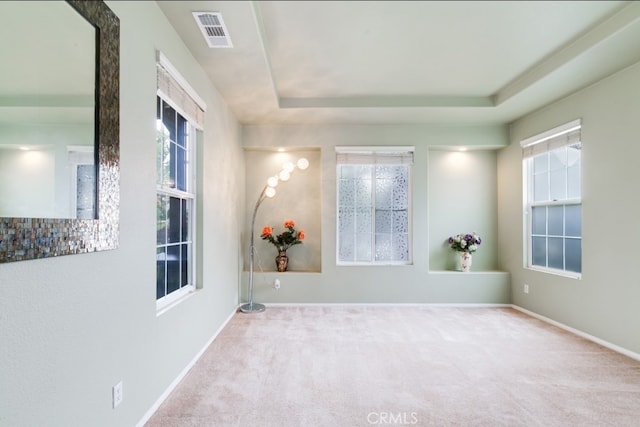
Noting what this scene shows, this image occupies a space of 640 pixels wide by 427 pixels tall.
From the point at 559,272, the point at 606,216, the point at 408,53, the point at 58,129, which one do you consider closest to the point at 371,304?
the point at 559,272

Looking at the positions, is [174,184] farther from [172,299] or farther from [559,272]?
[559,272]

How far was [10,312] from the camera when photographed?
1.11 m

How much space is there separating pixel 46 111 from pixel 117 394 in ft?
4.59

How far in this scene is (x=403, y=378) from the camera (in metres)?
2.49

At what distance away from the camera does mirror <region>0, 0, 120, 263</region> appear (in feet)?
3.58

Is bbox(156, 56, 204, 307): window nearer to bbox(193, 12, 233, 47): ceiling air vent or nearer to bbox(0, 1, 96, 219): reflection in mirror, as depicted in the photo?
bbox(193, 12, 233, 47): ceiling air vent

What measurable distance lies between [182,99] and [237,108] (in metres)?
1.44

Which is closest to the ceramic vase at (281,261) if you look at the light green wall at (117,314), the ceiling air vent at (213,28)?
the light green wall at (117,314)

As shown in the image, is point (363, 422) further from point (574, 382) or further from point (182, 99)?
point (182, 99)

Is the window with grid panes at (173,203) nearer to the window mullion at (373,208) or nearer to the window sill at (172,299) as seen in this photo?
the window sill at (172,299)

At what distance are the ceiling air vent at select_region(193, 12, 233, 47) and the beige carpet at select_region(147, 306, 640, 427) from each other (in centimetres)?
257

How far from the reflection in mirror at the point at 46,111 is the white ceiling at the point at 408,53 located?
948 millimetres

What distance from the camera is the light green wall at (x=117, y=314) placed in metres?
1.16

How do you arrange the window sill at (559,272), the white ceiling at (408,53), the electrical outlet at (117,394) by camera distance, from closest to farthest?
1. the electrical outlet at (117,394)
2. the white ceiling at (408,53)
3. the window sill at (559,272)
